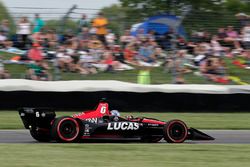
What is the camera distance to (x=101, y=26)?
16828 millimetres

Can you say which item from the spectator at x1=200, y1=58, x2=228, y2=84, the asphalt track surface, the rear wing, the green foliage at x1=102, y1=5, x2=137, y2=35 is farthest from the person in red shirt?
the rear wing

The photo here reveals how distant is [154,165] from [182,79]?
10295 mm

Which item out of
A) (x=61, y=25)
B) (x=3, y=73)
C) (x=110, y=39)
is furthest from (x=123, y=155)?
(x=61, y=25)

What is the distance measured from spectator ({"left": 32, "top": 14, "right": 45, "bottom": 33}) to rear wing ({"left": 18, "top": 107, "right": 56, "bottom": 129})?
7.63 m

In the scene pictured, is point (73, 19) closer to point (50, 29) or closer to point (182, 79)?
point (50, 29)

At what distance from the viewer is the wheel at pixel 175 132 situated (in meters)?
9.32

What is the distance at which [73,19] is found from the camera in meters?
16.8

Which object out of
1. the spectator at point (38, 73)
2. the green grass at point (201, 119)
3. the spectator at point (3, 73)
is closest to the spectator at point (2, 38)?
the spectator at point (3, 73)

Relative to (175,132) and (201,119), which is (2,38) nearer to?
(201,119)

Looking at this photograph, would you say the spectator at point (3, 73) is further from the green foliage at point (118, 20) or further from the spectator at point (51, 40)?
the green foliage at point (118, 20)

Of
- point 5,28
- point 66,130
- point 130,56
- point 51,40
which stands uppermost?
point 5,28

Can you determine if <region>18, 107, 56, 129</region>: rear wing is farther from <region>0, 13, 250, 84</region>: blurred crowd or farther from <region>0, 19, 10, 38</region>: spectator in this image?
<region>0, 19, 10, 38</region>: spectator

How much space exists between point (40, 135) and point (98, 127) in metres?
0.95

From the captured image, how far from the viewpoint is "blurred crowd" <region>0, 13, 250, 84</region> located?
16109 mm
